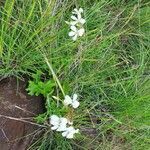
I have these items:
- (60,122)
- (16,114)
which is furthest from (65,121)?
(16,114)

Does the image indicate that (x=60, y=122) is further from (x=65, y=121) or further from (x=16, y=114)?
(x=16, y=114)

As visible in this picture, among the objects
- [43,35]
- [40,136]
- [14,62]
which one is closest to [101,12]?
[43,35]

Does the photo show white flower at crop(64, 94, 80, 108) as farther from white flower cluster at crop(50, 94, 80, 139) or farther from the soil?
the soil

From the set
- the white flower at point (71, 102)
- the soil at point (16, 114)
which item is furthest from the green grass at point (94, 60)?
the white flower at point (71, 102)

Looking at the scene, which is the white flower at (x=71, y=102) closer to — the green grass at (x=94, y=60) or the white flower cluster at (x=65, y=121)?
the white flower cluster at (x=65, y=121)

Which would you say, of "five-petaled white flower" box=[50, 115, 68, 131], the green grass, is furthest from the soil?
"five-petaled white flower" box=[50, 115, 68, 131]

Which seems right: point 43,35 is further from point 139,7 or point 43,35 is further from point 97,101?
point 139,7
